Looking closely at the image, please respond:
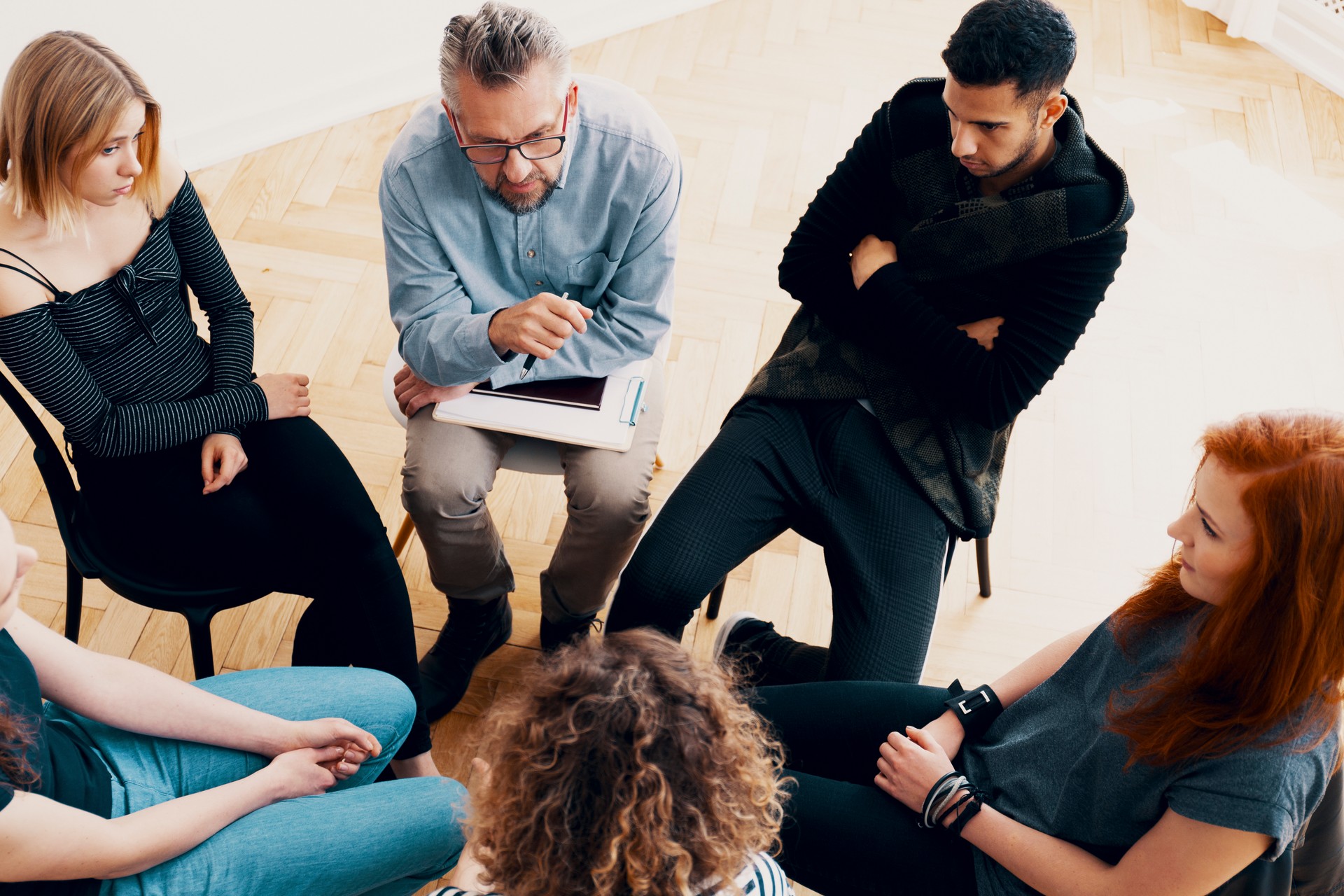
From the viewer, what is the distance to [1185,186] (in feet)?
11.0

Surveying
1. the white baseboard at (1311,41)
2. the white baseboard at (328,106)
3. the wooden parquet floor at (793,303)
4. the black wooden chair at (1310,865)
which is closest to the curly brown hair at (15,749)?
the wooden parquet floor at (793,303)

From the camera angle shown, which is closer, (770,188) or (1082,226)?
(1082,226)

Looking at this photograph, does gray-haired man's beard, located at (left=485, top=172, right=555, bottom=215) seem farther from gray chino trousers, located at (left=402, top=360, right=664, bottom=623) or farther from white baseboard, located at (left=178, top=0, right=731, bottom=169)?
white baseboard, located at (left=178, top=0, right=731, bottom=169)

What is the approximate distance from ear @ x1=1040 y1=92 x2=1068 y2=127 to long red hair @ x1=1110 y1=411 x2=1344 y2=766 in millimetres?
648

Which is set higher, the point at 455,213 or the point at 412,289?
the point at 455,213

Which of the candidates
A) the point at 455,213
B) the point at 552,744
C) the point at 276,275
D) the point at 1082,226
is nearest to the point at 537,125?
the point at 455,213

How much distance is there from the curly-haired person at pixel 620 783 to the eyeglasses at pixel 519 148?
1.00m

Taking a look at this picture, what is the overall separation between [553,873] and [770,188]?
268 cm

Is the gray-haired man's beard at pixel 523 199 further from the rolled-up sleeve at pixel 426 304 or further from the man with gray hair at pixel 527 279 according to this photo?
the rolled-up sleeve at pixel 426 304

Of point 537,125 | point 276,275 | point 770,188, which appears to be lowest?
point 276,275

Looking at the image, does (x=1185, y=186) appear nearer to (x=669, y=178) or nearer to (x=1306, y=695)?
(x=669, y=178)

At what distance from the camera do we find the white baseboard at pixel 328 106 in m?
3.32

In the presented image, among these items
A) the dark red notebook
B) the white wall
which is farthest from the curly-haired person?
the white wall

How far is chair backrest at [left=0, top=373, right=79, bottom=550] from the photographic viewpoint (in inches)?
66.4
